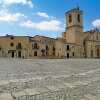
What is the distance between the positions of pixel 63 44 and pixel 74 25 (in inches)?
265

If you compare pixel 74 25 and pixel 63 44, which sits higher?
pixel 74 25

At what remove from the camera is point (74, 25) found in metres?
55.2

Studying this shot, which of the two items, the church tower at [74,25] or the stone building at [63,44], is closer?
the stone building at [63,44]

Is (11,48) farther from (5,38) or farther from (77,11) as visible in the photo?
(77,11)

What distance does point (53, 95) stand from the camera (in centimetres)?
532

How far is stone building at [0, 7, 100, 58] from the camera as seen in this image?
48.6 meters

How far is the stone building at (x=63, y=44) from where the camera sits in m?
48.6

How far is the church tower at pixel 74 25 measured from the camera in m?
55.4

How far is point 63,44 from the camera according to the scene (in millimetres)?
53125

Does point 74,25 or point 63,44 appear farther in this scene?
point 74,25

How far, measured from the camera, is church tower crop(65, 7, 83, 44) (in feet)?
182

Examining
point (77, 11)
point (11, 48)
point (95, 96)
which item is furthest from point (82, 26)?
point (95, 96)

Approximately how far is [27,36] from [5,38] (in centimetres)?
559

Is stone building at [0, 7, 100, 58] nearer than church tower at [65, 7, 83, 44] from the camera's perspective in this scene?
Yes
